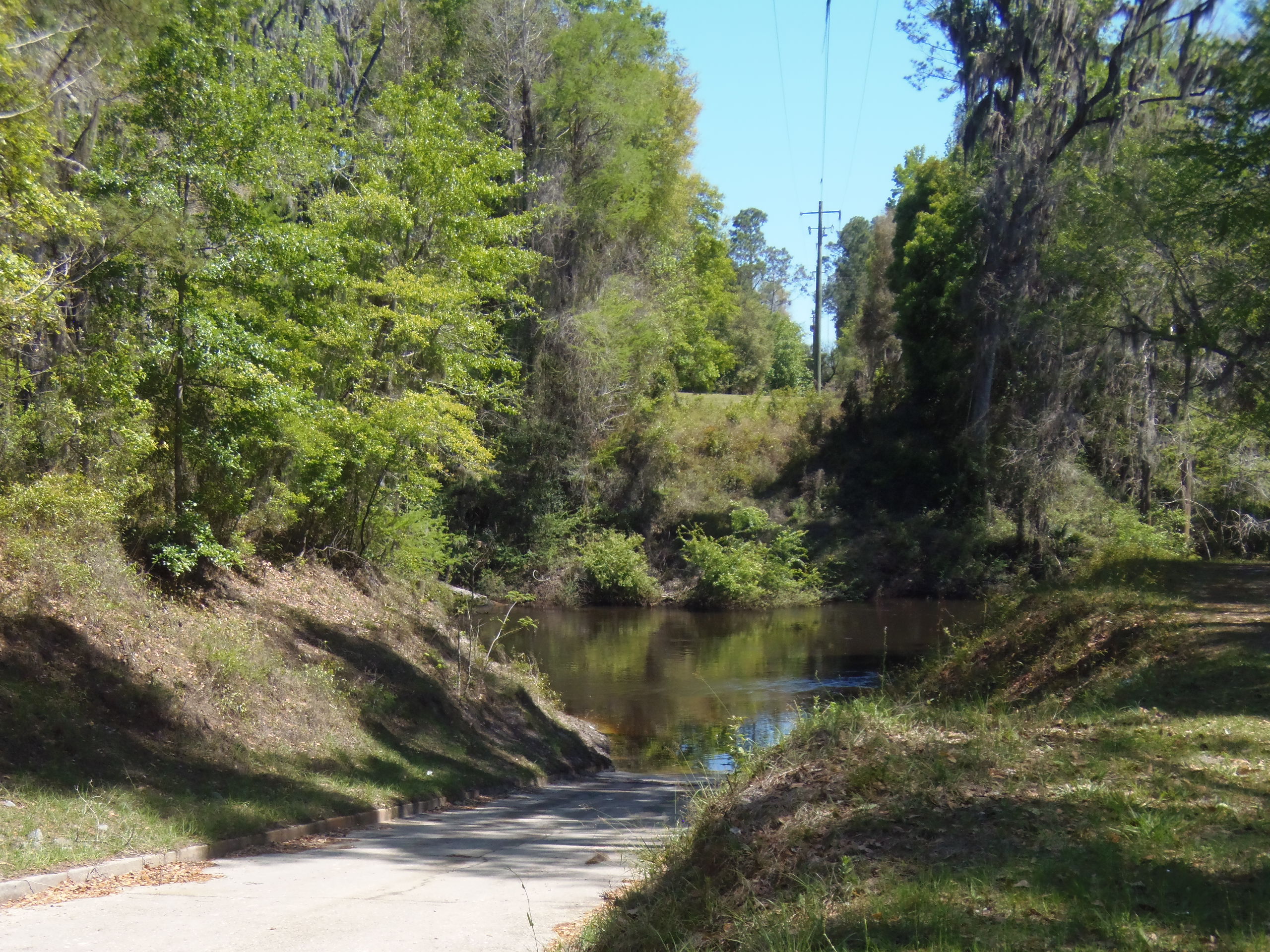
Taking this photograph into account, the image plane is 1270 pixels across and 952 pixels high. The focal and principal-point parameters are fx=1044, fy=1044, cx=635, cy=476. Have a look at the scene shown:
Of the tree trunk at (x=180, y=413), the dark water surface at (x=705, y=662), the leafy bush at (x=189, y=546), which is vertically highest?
the tree trunk at (x=180, y=413)

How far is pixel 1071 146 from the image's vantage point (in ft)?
→ 85.9

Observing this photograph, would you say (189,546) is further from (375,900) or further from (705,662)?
(705,662)

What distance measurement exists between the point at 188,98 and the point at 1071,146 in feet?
69.4

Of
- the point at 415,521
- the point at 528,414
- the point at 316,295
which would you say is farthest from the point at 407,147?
the point at 528,414

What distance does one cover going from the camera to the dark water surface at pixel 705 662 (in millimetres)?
21766

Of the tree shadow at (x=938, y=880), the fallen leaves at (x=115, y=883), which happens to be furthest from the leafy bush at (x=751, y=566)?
the tree shadow at (x=938, y=880)

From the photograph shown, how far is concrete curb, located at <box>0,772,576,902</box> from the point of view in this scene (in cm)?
716

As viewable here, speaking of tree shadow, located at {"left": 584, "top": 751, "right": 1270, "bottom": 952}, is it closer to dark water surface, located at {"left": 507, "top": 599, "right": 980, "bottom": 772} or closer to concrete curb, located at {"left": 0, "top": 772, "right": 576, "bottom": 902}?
concrete curb, located at {"left": 0, "top": 772, "right": 576, "bottom": 902}

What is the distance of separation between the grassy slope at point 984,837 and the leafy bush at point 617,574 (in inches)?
1235

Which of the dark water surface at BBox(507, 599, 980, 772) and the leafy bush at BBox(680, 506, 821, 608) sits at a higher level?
the leafy bush at BBox(680, 506, 821, 608)

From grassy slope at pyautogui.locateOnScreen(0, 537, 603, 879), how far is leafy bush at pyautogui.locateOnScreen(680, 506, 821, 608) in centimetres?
2075

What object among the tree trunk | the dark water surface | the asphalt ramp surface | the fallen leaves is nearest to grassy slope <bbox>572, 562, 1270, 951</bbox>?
the asphalt ramp surface

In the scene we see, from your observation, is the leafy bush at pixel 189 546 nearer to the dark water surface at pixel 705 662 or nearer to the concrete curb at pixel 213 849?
the concrete curb at pixel 213 849

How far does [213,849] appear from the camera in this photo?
901cm
